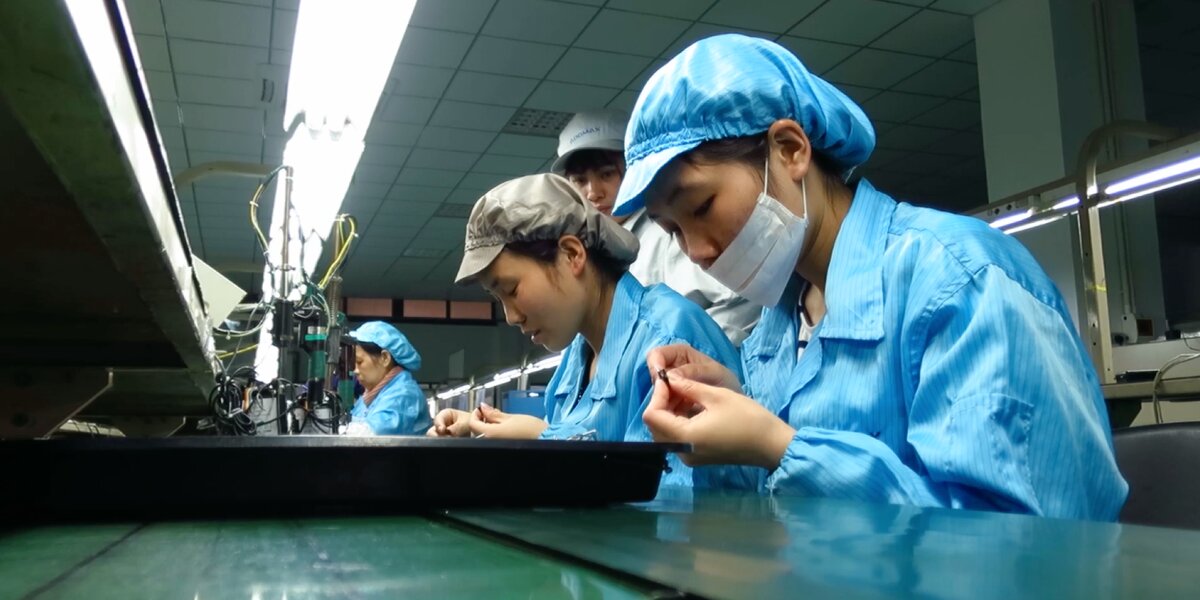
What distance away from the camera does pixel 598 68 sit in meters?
4.95

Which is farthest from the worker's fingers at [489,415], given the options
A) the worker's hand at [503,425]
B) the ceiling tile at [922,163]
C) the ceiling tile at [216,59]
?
the ceiling tile at [922,163]

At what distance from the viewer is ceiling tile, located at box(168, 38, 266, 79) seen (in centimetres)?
454

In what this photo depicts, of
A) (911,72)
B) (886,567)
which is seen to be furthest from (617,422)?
(911,72)

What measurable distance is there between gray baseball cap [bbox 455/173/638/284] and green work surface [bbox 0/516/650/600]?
101 centimetres

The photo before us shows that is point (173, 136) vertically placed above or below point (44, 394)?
above

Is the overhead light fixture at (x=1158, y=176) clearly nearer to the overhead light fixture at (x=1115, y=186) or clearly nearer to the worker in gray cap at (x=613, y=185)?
the overhead light fixture at (x=1115, y=186)

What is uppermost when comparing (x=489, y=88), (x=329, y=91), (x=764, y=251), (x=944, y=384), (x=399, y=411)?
(x=489, y=88)

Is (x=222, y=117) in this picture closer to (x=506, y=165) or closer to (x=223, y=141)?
(x=223, y=141)

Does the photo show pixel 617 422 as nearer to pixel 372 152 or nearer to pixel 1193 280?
pixel 372 152

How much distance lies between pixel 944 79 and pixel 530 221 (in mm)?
4374

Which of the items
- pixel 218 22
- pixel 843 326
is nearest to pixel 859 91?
pixel 218 22

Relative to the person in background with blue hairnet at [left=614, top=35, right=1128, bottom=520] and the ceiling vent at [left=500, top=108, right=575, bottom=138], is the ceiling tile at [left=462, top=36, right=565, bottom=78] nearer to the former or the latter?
the ceiling vent at [left=500, top=108, right=575, bottom=138]

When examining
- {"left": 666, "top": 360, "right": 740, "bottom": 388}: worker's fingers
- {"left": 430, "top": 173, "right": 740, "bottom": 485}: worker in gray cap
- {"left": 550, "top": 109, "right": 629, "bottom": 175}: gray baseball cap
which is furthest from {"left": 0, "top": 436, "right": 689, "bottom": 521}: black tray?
{"left": 550, "top": 109, "right": 629, "bottom": 175}: gray baseball cap

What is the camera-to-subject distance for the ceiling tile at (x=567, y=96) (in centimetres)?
522
